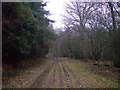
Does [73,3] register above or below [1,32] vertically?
above

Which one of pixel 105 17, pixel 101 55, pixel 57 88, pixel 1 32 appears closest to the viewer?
pixel 57 88

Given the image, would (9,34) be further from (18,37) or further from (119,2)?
(119,2)

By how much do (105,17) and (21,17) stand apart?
39.2 feet

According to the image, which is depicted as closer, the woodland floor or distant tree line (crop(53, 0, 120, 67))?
the woodland floor

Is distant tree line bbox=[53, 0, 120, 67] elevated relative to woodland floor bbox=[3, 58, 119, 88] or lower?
elevated

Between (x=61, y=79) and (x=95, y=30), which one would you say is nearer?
(x=61, y=79)

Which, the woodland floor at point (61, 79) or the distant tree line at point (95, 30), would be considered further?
the distant tree line at point (95, 30)

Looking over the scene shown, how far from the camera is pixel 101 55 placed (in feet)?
163

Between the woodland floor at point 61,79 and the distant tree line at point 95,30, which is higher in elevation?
the distant tree line at point 95,30

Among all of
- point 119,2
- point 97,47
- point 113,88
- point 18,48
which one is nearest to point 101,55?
point 97,47

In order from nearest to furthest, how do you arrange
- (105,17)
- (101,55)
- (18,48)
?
(18,48) → (105,17) → (101,55)

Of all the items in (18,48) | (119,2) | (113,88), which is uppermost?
(119,2)

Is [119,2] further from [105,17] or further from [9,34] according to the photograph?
[9,34]

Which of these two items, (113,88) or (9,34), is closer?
(113,88)
